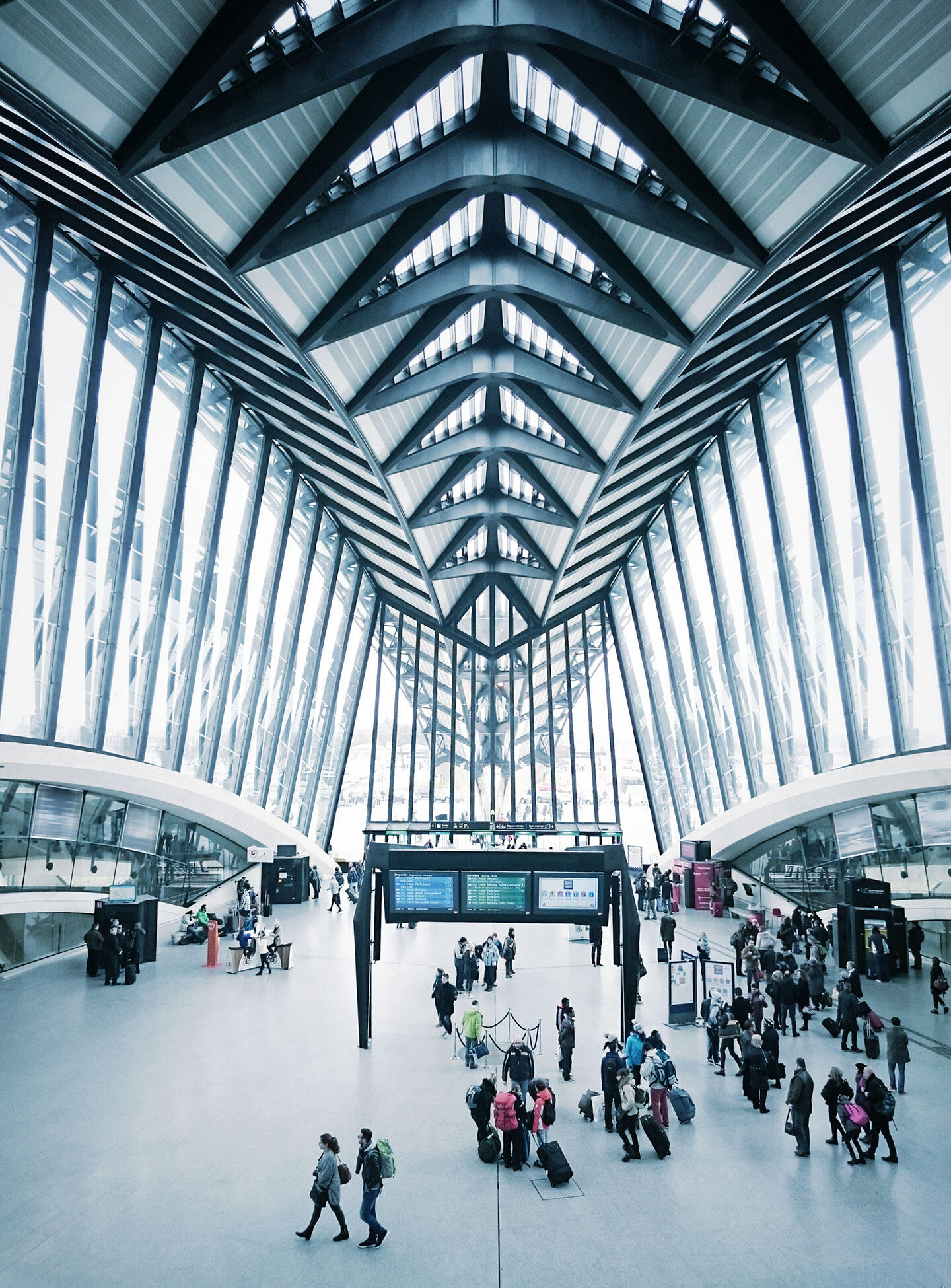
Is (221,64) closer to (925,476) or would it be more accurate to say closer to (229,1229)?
(229,1229)

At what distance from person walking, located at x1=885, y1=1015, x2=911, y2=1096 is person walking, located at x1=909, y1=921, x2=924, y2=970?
9432mm

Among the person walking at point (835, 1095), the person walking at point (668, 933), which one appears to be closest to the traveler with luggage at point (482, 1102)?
the person walking at point (835, 1095)

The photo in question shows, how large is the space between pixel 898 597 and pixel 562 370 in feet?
32.4

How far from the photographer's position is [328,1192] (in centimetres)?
769

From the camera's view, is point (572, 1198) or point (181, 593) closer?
point (572, 1198)

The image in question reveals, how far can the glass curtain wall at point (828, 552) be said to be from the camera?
18.2 meters

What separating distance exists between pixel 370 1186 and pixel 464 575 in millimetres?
28968

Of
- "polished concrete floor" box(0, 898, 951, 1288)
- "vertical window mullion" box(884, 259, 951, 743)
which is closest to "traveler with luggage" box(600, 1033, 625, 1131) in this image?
"polished concrete floor" box(0, 898, 951, 1288)

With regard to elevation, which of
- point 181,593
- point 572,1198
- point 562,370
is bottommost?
point 572,1198

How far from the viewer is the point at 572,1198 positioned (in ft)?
28.4

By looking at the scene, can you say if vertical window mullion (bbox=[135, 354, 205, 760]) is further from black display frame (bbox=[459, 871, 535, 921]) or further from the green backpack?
the green backpack

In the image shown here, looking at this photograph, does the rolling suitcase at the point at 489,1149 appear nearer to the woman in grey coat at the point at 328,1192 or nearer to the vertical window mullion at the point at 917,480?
the woman in grey coat at the point at 328,1192

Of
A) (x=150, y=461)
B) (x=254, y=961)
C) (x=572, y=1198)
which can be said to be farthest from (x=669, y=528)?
(x=572, y=1198)

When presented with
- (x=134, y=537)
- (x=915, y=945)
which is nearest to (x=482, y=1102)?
(x=915, y=945)
